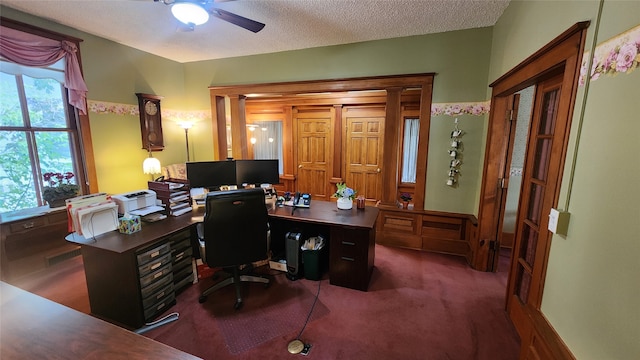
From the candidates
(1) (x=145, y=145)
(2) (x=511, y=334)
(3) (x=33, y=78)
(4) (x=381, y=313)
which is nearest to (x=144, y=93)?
(1) (x=145, y=145)

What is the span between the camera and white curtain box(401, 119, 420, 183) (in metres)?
4.91

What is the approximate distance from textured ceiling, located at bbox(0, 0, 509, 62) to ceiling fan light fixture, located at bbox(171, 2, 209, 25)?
111mm

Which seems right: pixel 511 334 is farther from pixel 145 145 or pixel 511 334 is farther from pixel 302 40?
pixel 145 145

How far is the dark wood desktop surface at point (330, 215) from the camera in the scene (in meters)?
2.49

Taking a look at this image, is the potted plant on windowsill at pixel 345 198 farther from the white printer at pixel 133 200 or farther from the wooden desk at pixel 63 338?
the wooden desk at pixel 63 338

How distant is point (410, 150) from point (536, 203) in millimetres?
3229

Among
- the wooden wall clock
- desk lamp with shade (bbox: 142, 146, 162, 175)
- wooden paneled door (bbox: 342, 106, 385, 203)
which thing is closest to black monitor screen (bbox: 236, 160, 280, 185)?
desk lamp with shade (bbox: 142, 146, 162, 175)

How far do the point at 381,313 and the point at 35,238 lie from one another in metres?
3.56

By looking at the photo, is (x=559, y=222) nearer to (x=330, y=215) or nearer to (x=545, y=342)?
(x=545, y=342)

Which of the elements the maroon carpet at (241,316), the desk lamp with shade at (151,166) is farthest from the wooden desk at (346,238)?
the desk lamp with shade at (151,166)

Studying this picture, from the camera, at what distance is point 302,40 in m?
3.33

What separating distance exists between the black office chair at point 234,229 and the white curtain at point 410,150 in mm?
3560

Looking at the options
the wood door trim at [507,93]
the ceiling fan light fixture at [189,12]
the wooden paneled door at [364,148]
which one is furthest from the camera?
the wooden paneled door at [364,148]

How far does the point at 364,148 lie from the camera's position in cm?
516
